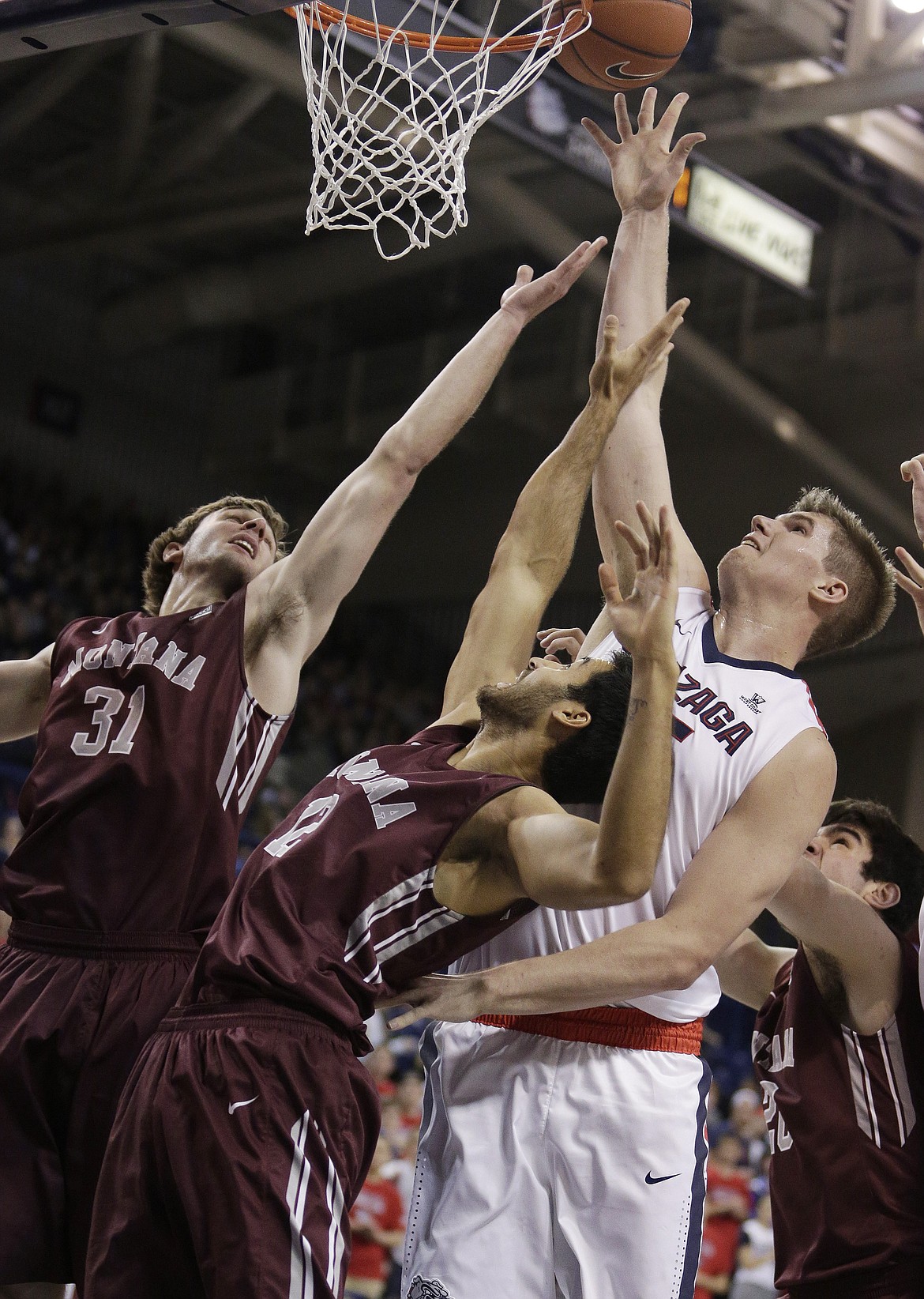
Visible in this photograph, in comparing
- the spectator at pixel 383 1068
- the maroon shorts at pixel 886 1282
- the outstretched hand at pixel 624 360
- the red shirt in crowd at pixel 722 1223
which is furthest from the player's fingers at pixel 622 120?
the spectator at pixel 383 1068

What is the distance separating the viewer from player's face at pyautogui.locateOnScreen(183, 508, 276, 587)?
4.12 m

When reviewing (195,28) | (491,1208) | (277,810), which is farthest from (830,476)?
(491,1208)

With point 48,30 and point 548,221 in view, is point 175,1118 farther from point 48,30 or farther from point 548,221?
point 548,221

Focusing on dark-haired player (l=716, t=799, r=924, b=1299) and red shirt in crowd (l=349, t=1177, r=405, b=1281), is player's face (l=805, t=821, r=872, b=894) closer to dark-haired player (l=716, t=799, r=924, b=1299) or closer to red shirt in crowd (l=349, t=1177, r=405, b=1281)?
dark-haired player (l=716, t=799, r=924, b=1299)

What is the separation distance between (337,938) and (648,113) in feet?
9.19

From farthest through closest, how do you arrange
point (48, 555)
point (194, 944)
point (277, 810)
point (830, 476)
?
point (48, 555) → point (830, 476) → point (277, 810) → point (194, 944)

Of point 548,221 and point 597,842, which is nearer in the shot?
point 597,842

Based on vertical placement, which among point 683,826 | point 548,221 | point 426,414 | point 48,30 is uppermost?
point 548,221

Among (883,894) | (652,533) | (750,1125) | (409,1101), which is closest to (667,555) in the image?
(652,533)

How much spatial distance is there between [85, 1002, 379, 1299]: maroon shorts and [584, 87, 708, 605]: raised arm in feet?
5.03

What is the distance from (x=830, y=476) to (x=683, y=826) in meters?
12.9

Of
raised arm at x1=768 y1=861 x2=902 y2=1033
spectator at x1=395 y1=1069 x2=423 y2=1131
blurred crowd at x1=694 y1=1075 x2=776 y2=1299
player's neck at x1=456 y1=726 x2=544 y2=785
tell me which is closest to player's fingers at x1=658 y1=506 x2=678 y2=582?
player's neck at x1=456 y1=726 x2=544 y2=785

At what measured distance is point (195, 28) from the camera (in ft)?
36.3

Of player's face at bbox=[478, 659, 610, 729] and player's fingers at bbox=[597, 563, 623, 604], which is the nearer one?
player's fingers at bbox=[597, 563, 623, 604]
